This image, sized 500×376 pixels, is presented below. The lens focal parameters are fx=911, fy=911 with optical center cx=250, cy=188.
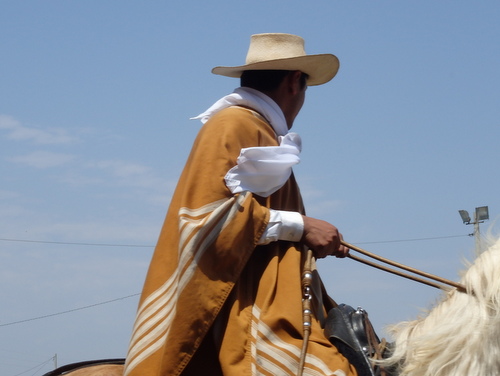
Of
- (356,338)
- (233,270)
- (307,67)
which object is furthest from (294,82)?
(356,338)

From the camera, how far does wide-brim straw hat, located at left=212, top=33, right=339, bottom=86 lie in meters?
4.45

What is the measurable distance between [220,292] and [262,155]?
64cm

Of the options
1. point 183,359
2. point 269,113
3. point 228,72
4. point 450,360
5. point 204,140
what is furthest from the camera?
point 228,72

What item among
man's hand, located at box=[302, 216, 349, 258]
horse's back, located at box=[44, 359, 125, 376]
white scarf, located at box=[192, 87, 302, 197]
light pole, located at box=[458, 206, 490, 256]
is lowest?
light pole, located at box=[458, 206, 490, 256]

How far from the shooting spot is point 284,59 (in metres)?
4.40

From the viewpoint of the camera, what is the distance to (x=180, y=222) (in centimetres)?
387

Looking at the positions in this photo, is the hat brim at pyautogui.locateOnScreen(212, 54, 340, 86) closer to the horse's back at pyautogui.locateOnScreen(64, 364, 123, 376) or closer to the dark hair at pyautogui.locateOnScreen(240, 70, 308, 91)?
the dark hair at pyautogui.locateOnScreen(240, 70, 308, 91)

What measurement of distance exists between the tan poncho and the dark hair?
491 millimetres

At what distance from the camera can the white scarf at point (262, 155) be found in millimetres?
3937

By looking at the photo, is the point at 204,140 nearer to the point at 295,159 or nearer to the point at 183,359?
the point at 295,159

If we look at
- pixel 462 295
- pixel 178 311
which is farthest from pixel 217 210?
pixel 462 295

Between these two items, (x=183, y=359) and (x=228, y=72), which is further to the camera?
(x=228, y=72)

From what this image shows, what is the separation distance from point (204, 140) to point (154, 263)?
58 cm

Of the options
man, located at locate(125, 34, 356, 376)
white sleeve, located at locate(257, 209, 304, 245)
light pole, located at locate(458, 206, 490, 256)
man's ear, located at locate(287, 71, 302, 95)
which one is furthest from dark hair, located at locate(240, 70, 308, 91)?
light pole, located at locate(458, 206, 490, 256)
